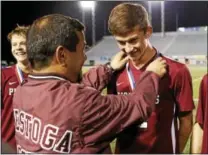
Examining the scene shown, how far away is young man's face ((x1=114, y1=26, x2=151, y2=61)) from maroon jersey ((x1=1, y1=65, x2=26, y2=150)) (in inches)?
42.7

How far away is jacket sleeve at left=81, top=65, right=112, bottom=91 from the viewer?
181cm

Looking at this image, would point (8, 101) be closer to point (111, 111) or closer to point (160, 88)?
point (160, 88)

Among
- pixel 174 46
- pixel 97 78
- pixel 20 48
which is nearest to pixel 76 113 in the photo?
pixel 97 78

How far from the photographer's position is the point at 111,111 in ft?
4.09

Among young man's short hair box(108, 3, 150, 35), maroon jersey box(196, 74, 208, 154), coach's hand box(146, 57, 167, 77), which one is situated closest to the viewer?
coach's hand box(146, 57, 167, 77)

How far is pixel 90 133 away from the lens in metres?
1.26

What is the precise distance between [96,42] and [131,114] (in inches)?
1151

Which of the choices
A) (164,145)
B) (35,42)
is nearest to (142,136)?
(164,145)

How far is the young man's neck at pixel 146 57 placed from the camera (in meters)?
1.90

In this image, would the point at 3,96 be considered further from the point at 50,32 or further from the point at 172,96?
the point at 50,32

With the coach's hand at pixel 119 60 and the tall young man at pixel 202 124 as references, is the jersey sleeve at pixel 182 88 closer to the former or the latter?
the tall young man at pixel 202 124

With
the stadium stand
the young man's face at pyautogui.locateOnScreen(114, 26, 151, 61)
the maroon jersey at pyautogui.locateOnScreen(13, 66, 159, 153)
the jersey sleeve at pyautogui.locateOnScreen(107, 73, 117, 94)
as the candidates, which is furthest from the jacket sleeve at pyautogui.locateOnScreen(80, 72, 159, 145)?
the stadium stand

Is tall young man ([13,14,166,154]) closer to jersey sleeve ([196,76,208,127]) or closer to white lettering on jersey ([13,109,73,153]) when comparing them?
white lettering on jersey ([13,109,73,153])

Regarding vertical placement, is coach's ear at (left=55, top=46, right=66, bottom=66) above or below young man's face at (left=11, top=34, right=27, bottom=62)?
above
